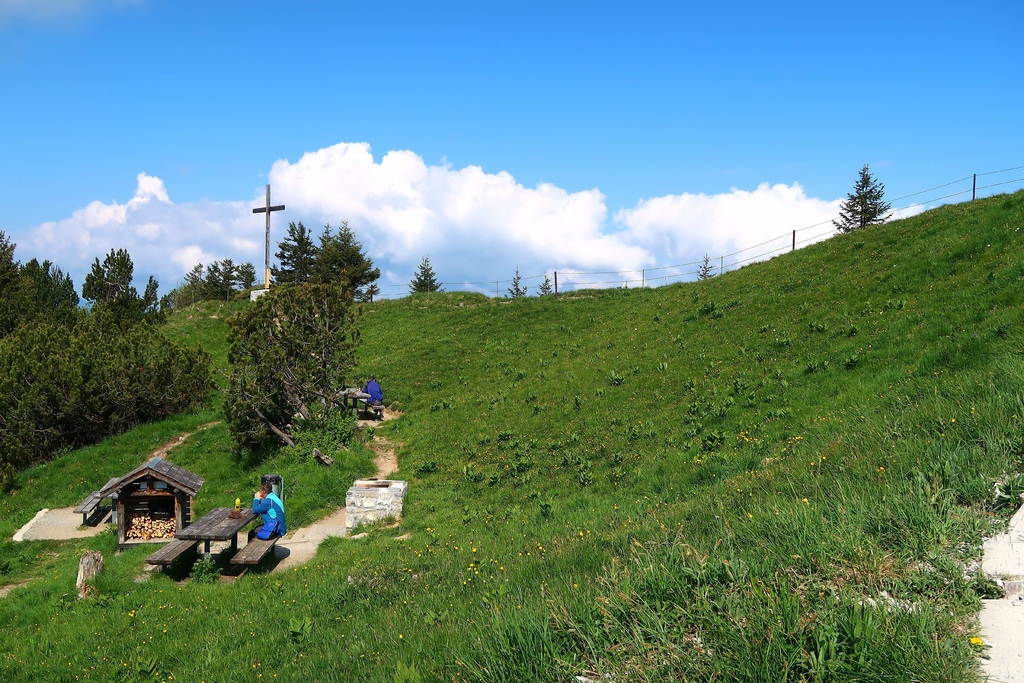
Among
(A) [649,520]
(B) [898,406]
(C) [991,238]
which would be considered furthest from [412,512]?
(C) [991,238]

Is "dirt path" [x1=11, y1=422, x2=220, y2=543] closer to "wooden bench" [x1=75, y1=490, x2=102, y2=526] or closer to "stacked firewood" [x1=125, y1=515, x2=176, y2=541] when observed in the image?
"wooden bench" [x1=75, y1=490, x2=102, y2=526]

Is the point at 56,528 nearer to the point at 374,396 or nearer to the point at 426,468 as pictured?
the point at 374,396

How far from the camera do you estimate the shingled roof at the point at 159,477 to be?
13.6m

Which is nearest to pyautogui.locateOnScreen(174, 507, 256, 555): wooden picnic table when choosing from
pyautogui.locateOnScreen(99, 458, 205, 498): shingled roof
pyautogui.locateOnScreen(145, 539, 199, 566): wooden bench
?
pyautogui.locateOnScreen(145, 539, 199, 566): wooden bench

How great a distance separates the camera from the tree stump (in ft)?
31.8

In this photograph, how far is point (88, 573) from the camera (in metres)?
9.88

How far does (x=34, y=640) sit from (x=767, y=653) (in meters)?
Answer: 9.82

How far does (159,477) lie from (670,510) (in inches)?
464

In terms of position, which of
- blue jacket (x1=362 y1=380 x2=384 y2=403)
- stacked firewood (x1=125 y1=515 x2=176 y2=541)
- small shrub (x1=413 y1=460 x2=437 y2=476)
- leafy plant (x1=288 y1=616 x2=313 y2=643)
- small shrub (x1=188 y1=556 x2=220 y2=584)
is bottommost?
stacked firewood (x1=125 y1=515 x2=176 y2=541)

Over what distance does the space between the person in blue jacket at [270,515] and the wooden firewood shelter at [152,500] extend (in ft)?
9.67

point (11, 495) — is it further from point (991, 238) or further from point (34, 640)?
point (991, 238)

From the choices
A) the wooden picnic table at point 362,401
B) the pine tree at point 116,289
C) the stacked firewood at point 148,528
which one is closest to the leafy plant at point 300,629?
the stacked firewood at point 148,528

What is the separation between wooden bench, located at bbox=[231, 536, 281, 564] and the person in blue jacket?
166 millimetres

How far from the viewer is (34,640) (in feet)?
27.0
